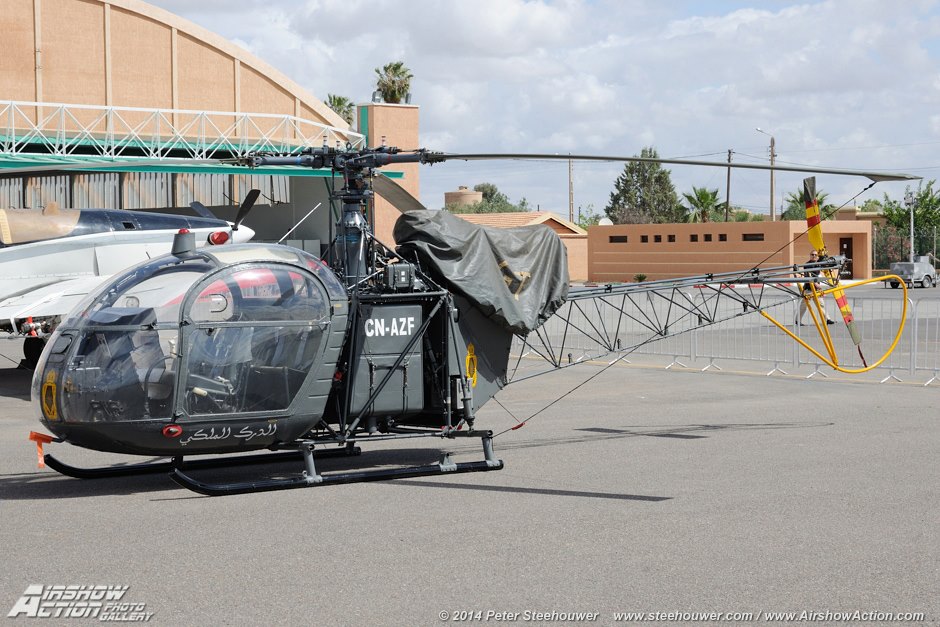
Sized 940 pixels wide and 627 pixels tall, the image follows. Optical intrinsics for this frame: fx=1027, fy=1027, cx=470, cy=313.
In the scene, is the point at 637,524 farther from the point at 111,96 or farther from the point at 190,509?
the point at 111,96

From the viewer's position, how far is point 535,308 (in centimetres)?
1056

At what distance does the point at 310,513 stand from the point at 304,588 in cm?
198

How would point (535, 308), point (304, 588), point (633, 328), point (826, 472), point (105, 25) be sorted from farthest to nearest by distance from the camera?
1. point (105, 25)
2. point (633, 328)
3. point (535, 308)
4. point (826, 472)
5. point (304, 588)

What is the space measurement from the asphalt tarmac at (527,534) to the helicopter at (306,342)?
0.57 metres

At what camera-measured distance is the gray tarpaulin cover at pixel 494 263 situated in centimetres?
996

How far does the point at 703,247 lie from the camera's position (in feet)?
202

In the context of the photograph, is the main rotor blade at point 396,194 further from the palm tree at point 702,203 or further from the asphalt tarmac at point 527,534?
the palm tree at point 702,203

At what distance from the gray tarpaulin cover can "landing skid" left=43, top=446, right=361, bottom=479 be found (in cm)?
214

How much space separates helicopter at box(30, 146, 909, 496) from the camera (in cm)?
817

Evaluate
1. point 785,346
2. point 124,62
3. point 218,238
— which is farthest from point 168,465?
point 124,62

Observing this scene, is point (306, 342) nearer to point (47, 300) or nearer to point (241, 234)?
point (47, 300)

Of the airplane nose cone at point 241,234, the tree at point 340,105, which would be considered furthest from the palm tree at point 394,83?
the airplane nose cone at point 241,234

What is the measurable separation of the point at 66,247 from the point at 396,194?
922 cm

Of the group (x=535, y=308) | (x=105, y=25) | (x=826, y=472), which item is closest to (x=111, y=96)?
(x=105, y=25)
